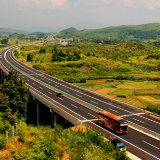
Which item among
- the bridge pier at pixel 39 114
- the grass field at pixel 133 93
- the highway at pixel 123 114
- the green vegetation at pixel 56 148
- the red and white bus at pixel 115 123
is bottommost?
the bridge pier at pixel 39 114

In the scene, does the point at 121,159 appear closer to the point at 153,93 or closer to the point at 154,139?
the point at 154,139

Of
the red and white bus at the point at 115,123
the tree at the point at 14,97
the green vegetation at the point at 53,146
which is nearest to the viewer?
the green vegetation at the point at 53,146

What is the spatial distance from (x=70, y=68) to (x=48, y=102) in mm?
71176

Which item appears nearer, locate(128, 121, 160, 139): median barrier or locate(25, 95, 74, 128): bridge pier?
locate(128, 121, 160, 139): median barrier

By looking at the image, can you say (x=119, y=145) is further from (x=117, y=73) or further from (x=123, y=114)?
(x=117, y=73)

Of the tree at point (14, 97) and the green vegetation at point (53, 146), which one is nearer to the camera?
the green vegetation at point (53, 146)

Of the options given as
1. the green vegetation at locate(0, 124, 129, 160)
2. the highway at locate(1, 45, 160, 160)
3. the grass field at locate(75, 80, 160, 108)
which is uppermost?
the green vegetation at locate(0, 124, 129, 160)

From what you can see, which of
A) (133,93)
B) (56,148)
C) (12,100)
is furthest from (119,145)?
(133,93)

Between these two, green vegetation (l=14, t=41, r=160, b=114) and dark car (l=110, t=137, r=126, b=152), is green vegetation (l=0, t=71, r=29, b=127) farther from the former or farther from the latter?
green vegetation (l=14, t=41, r=160, b=114)

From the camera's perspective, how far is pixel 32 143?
22406 mm

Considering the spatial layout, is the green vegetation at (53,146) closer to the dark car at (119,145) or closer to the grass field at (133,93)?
the dark car at (119,145)

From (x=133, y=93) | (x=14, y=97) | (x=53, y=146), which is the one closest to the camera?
(x=53, y=146)

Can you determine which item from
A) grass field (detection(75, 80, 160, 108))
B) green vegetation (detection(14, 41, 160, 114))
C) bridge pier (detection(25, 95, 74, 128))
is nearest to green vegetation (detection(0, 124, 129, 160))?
bridge pier (detection(25, 95, 74, 128))

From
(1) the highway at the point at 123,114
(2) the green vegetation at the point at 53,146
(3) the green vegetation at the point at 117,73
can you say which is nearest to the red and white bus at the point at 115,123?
(1) the highway at the point at 123,114
